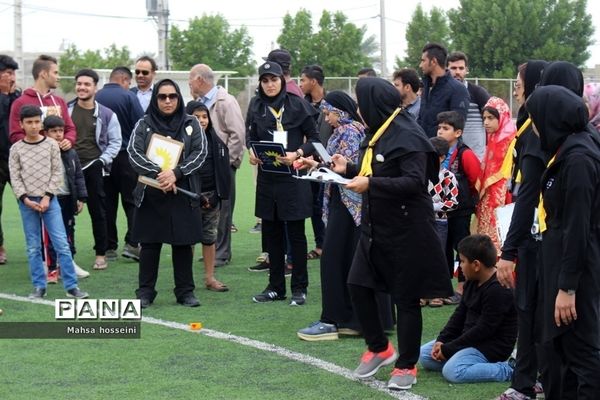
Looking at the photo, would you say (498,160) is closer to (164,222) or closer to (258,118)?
(258,118)

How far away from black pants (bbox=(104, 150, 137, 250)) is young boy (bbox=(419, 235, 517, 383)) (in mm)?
5638

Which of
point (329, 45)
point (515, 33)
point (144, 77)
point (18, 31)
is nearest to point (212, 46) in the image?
point (329, 45)

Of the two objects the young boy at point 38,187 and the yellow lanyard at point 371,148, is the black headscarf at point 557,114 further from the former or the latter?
the young boy at point 38,187

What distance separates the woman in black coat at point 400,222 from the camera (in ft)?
22.0

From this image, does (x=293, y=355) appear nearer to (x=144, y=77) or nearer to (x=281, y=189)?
(x=281, y=189)

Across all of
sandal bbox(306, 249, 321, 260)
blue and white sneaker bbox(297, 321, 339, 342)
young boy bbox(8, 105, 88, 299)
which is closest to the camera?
blue and white sneaker bbox(297, 321, 339, 342)

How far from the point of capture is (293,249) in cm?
952

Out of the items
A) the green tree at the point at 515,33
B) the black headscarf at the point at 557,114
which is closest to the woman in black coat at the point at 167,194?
the black headscarf at the point at 557,114

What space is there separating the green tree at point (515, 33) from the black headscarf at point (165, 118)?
137 feet

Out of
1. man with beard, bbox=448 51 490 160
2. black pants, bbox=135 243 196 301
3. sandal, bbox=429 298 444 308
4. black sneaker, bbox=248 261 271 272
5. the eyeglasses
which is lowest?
sandal, bbox=429 298 444 308

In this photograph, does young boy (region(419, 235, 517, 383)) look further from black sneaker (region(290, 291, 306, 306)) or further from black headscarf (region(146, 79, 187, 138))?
black headscarf (region(146, 79, 187, 138))

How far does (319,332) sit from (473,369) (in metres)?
1.64

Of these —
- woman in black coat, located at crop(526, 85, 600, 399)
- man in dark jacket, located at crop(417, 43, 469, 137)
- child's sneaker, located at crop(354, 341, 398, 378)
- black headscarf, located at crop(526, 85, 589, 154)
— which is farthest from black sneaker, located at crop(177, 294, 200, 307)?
black headscarf, located at crop(526, 85, 589, 154)

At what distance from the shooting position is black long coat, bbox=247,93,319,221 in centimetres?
941
